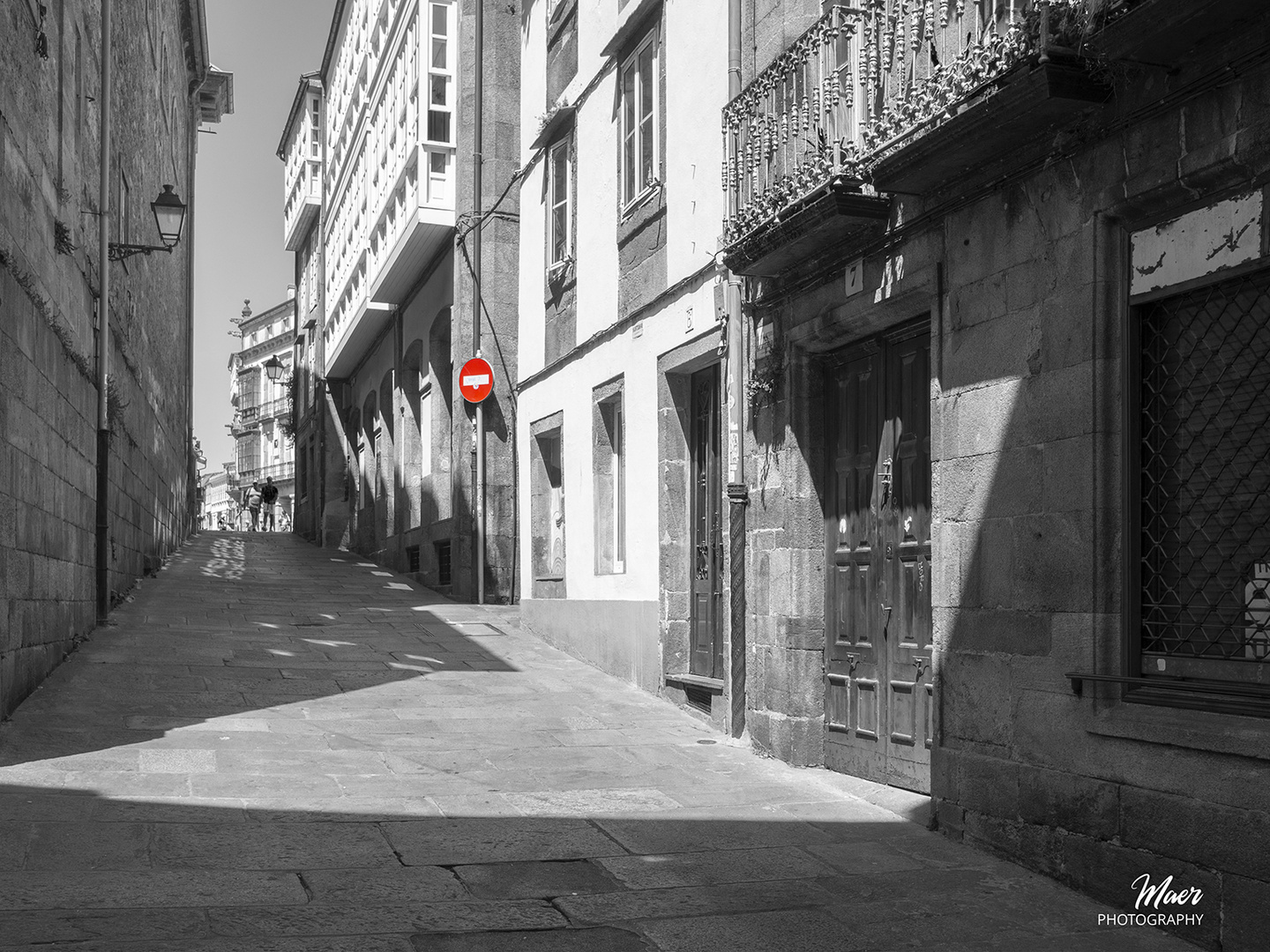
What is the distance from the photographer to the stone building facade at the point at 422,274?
19016mm

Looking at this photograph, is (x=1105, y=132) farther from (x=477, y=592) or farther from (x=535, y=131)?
(x=477, y=592)

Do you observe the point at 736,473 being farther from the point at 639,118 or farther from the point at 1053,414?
the point at 639,118

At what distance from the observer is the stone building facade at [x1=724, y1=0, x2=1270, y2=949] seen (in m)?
5.30

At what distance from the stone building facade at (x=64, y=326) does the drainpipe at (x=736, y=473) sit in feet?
15.4

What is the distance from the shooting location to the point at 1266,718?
4.98 meters

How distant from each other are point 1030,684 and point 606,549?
691 cm

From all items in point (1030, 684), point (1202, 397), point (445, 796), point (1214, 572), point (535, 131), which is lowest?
point (445, 796)

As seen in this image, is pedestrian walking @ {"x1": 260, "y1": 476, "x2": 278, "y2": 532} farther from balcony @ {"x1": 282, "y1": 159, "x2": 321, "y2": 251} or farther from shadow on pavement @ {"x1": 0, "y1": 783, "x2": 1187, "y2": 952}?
shadow on pavement @ {"x1": 0, "y1": 783, "x2": 1187, "y2": 952}

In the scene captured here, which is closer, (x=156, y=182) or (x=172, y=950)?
(x=172, y=950)

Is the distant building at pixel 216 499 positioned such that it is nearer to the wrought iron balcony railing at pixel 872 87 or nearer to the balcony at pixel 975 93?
the wrought iron balcony railing at pixel 872 87

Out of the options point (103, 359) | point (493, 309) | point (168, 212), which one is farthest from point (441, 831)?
point (493, 309)

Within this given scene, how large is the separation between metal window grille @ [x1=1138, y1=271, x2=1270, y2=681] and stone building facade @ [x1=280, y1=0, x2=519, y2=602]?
13.5m

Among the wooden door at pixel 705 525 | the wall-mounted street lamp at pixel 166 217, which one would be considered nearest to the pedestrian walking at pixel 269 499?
the wall-mounted street lamp at pixel 166 217

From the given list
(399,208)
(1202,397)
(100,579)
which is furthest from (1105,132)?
(399,208)
